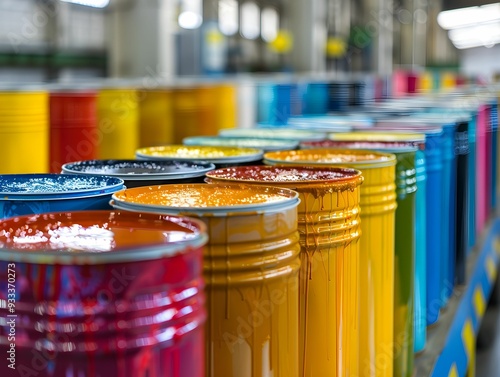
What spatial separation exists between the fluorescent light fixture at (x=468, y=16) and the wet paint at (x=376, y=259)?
22172mm

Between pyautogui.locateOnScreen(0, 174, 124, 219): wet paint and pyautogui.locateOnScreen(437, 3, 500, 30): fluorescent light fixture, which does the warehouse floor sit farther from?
pyautogui.locateOnScreen(437, 3, 500, 30): fluorescent light fixture

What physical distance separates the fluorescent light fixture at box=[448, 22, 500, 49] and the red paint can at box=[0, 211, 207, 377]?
27041 mm

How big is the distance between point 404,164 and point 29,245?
29.2 inches

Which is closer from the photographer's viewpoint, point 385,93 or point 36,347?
point 36,347

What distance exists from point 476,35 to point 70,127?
28316 millimetres

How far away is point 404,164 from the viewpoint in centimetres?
123

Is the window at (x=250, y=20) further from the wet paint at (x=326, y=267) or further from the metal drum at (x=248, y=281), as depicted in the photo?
the metal drum at (x=248, y=281)

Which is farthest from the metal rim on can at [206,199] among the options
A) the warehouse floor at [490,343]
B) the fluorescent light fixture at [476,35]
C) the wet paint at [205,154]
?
the fluorescent light fixture at [476,35]

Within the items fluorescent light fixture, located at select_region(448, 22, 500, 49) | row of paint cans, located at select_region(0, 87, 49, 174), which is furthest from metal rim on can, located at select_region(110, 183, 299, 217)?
fluorescent light fixture, located at select_region(448, 22, 500, 49)

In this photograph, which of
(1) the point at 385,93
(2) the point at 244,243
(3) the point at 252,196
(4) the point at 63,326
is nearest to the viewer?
(4) the point at 63,326

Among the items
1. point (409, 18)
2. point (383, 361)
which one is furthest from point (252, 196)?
point (409, 18)

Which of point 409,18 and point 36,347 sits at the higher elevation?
point 409,18

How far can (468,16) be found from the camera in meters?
23.7

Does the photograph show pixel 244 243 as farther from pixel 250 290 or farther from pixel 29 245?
pixel 29 245
